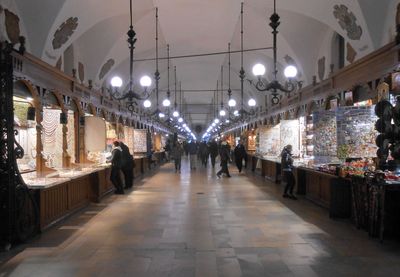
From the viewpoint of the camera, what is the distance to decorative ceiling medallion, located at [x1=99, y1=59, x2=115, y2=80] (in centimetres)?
1565

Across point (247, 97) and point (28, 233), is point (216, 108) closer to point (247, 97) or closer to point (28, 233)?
point (247, 97)

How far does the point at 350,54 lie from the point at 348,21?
1.10 meters

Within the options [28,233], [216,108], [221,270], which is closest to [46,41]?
[28,233]

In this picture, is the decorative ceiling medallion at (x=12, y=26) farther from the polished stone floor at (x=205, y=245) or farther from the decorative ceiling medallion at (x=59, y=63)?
the polished stone floor at (x=205, y=245)

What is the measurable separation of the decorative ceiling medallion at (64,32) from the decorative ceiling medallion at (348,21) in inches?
262

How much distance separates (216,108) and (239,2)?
25.3 metres

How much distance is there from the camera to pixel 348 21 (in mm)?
10477

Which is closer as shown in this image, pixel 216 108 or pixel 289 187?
pixel 289 187

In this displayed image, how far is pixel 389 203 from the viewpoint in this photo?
6148 millimetres

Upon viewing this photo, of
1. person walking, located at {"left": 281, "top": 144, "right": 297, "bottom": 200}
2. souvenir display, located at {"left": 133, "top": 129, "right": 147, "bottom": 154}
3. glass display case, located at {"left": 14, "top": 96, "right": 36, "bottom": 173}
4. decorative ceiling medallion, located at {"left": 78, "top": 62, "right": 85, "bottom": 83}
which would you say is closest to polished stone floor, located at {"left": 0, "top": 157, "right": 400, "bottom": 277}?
person walking, located at {"left": 281, "top": 144, "right": 297, "bottom": 200}

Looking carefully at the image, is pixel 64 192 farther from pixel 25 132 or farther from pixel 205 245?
pixel 205 245

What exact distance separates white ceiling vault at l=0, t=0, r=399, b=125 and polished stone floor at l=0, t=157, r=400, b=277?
169 inches

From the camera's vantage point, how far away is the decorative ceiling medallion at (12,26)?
8430 millimetres

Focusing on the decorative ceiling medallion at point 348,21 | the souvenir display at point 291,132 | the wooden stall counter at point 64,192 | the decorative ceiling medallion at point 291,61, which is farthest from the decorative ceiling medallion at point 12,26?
the decorative ceiling medallion at point 291,61
